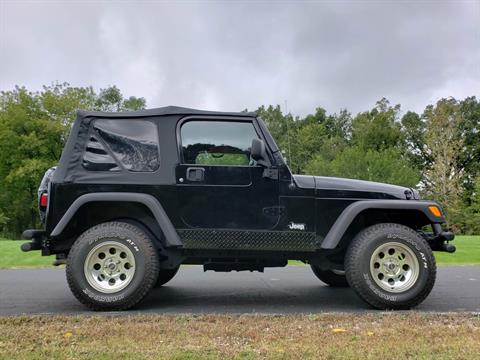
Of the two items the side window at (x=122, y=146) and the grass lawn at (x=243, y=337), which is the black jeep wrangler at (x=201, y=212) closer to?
the side window at (x=122, y=146)

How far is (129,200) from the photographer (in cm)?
477

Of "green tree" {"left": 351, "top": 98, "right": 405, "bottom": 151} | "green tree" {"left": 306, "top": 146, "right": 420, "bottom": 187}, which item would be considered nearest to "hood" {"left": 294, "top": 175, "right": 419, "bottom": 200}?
"green tree" {"left": 306, "top": 146, "right": 420, "bottom": 187}

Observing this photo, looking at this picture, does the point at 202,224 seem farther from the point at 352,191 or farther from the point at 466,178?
the point at 466,178

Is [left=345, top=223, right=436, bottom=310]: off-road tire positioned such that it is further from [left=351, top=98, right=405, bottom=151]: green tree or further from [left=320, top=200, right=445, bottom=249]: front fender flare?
[left=351, top=98, right=405, bottom=151]: green tree

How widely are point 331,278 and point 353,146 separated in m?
37.5

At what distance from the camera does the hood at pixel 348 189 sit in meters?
5.00

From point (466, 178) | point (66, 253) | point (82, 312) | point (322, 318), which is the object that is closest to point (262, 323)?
point (322, 318)

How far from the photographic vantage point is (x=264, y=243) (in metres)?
4.88

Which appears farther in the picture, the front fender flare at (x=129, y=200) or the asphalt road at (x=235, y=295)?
the asphalt road at (x=235, y=295)

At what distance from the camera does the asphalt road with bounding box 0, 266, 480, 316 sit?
4859mm

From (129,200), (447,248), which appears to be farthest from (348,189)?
(129,200)

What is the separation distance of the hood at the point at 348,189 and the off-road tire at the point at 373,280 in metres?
0.41

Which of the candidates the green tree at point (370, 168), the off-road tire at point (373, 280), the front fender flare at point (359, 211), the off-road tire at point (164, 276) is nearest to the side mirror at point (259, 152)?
the front fender flare at point (359, 211)

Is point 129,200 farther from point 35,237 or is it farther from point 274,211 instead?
point 274,211
